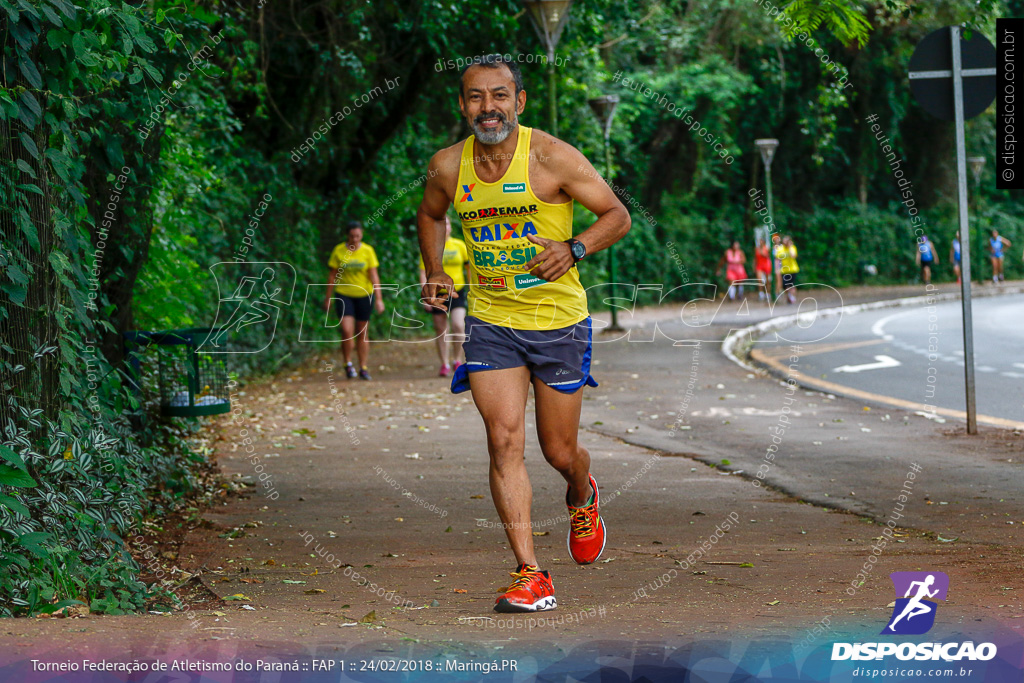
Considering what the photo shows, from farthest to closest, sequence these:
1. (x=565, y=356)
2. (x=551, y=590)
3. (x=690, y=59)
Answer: (x=690, y=59), (x=565, y=356), (x=551, y=590)

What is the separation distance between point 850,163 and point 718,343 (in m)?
19.4

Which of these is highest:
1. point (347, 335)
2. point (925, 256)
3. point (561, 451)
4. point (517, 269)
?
point (517, 269)

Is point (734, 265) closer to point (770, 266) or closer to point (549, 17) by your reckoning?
point (770, 266)

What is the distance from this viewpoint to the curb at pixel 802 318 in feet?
52.1

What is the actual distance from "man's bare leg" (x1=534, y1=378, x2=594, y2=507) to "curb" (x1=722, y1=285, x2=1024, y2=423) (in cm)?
738

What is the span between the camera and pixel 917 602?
4172 mm

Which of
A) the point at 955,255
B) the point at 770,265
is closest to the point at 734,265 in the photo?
the point at 770,265

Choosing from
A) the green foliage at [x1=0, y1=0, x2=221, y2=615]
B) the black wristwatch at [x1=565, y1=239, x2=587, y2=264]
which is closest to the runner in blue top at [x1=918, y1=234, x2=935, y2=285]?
the black wristwatch at [x1=565, y1=239, x2=587, y2=264]

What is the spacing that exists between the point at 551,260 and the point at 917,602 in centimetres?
185

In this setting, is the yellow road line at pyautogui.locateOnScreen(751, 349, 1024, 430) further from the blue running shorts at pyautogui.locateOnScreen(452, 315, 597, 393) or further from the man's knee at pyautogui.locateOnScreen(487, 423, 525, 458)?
the man's knee at pyautogui.locateOnScreen(487, 423, 525, 458)

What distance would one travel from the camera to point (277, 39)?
13180 mm

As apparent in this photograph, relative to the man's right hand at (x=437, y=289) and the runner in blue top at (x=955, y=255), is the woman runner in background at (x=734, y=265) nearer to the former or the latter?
the runner in blue top at (x=955, y=255)

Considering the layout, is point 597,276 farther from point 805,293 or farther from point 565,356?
point 565,356

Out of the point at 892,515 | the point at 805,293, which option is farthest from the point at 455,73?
the point at 805,293
